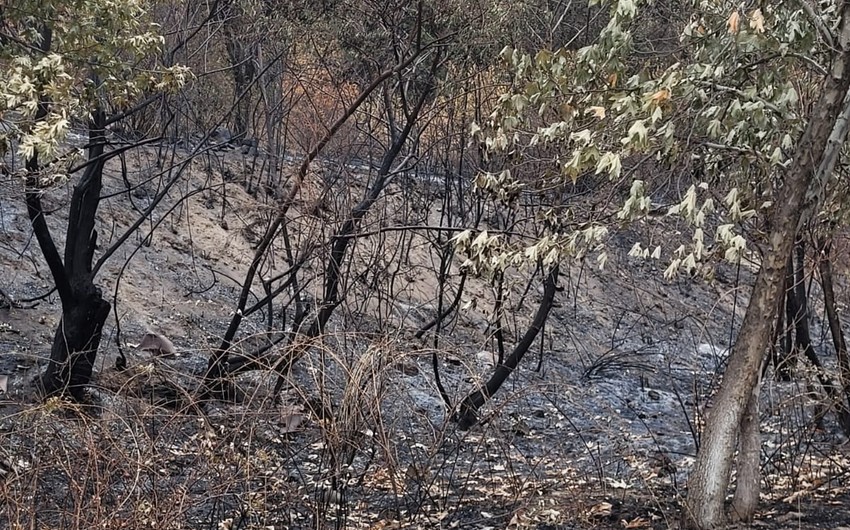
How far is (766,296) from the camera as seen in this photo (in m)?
4.96

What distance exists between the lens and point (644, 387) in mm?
11086

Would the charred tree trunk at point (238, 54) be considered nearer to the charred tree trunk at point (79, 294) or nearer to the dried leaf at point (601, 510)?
the charred tree trunk at point (79, 294)

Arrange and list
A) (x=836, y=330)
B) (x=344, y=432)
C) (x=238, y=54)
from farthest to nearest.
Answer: (x=238, y=54)
(x=836, y=330)
(x=344, y=432)

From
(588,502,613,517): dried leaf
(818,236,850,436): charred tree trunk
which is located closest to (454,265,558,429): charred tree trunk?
(818,236,850,436): charred tree trunk

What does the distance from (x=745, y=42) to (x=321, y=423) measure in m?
2.93

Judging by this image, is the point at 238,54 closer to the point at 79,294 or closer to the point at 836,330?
the point at 79,294

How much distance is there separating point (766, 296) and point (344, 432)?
7.65 ft

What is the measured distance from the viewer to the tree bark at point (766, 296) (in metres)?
4.86

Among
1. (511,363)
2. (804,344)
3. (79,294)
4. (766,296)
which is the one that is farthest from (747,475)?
(79,294)

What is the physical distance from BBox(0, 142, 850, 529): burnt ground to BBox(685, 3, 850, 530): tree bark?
15.8 inches

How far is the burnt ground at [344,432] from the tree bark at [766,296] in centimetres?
40

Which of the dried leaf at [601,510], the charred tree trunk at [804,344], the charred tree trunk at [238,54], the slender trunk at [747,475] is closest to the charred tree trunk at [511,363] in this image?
the charred tree trunk at [804,344]

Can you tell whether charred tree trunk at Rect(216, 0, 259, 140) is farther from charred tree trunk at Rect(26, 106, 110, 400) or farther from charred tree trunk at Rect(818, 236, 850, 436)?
charred tree trunk at Rect(818, 236, 850, 436)

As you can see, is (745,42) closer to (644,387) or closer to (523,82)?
(523,82)
